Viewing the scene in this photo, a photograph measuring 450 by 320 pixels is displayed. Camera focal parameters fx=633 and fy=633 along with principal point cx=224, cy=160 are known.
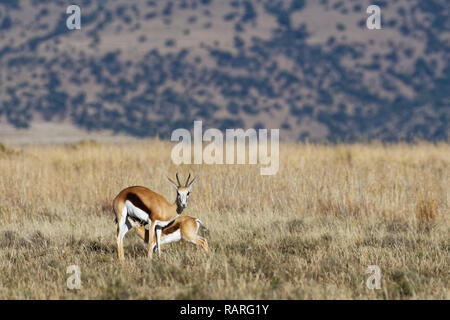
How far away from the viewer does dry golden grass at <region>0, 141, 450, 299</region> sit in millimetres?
7191

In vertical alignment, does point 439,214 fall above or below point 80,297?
above

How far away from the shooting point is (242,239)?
9.80m

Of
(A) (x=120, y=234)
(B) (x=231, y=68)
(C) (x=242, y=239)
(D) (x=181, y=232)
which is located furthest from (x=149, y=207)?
(B) (x=231, y=68)

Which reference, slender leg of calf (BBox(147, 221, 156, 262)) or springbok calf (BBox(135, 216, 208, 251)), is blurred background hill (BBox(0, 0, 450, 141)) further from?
slender leg of calf (BBox(147, 221, 156, 262))

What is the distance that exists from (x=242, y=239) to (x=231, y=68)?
5558 centimetres

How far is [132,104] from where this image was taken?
57.7m

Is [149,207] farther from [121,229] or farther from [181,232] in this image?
[181,232]

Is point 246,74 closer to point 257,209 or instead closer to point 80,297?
point 257,209

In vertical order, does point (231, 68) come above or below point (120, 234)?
above

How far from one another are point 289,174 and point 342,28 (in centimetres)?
5821

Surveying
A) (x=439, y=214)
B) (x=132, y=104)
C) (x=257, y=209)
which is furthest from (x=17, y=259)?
(x=132, y=104)

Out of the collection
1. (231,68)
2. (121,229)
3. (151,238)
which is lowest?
(151,238)

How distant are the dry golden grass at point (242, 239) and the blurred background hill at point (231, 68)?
35.3 metres

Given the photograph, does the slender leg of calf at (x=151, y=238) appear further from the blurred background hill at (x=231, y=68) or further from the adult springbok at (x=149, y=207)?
the blurred background hill at (x=231, y=68)
